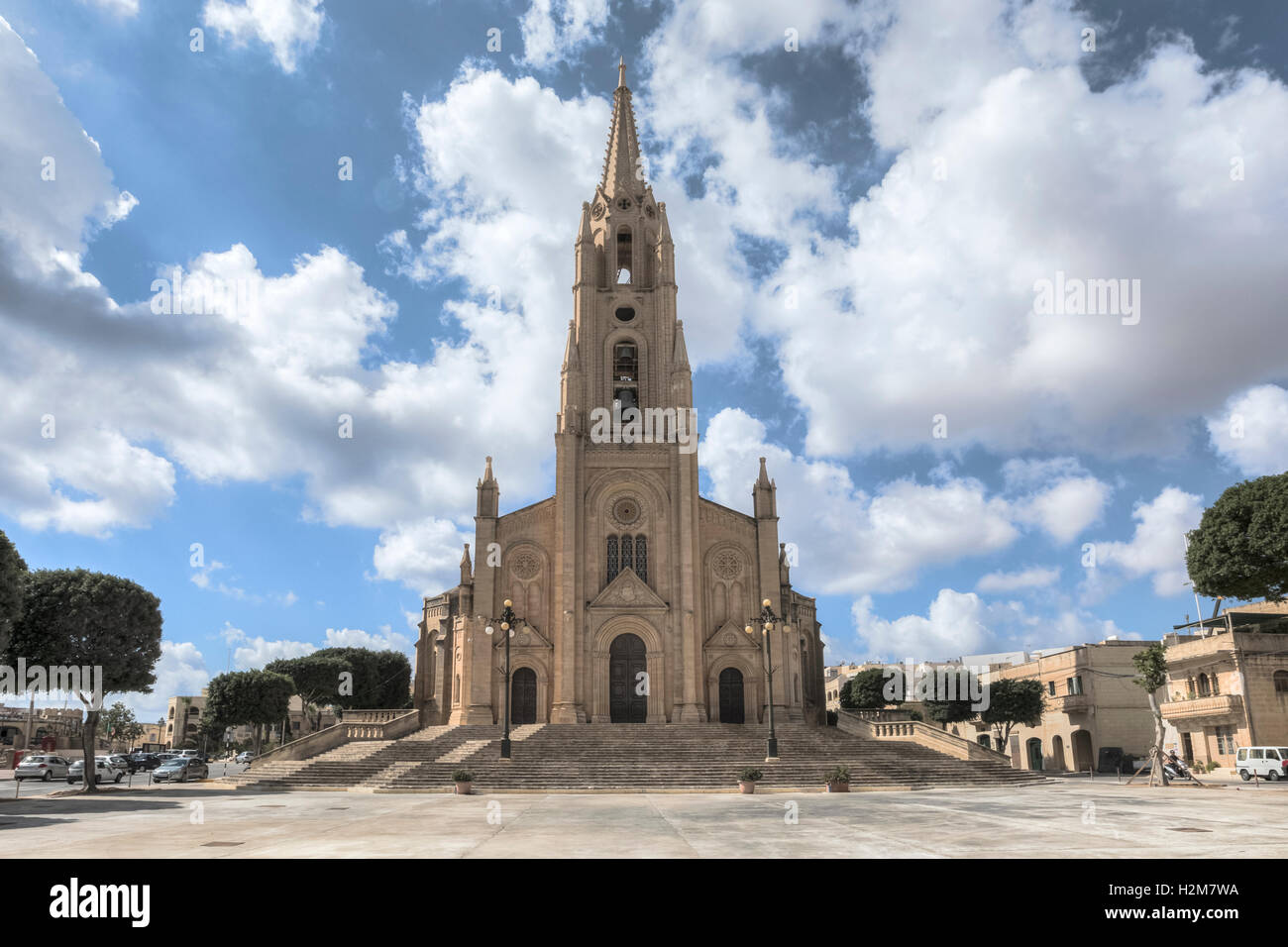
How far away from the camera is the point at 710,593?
46469mm

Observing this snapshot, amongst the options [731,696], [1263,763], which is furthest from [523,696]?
[1263,763]

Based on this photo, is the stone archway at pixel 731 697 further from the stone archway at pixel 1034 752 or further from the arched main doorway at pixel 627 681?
the stone archway at pixel 1034 752

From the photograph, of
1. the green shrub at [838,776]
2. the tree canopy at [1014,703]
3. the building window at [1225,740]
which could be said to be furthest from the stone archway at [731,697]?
the building window at [1225,740]

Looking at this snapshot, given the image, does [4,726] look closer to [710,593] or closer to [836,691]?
[710,593]

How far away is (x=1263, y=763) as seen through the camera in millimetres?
34031

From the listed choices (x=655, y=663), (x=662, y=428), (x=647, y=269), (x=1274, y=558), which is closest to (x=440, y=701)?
(x=655, y=663)

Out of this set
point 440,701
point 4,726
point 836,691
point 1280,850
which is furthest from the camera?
point 836,691

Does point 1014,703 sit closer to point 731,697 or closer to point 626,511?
point 731,697

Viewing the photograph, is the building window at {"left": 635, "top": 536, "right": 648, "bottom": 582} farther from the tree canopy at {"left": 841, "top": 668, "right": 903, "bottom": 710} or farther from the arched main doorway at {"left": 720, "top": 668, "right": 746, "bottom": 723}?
the tree canopy at {"left": 841, "top": 668, "right": 903, "bottom": 710}

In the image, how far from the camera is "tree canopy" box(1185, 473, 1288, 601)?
119ft

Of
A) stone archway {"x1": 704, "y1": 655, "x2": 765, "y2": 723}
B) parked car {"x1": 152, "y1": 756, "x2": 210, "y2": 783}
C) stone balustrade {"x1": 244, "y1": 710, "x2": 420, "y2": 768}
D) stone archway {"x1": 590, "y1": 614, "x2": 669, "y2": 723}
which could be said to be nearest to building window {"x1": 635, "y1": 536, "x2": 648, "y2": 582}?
stone archway {"x1": 590, "y1": 614, "x2": 669, "y2": 723}

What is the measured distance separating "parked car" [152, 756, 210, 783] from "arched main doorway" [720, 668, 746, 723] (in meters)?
25.6

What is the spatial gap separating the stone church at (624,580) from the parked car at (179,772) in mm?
11221
